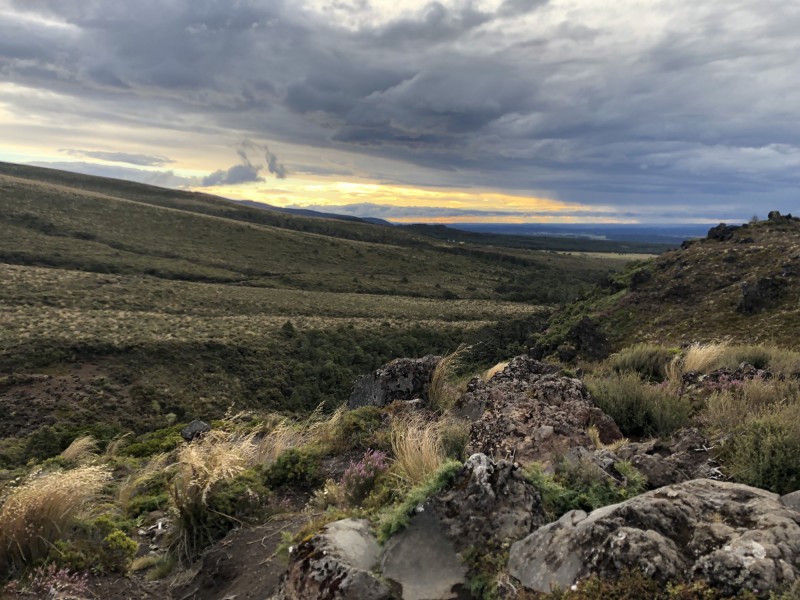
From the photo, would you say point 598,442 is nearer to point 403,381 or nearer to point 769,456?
point 769,456

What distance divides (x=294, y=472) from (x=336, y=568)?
12.7ft

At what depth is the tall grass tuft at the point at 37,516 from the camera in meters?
4.39

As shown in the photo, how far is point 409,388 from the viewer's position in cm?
1094

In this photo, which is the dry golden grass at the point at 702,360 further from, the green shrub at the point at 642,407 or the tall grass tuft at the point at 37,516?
the tall grass tuft at the point at 37,516

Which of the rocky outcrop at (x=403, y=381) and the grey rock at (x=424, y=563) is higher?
the grey rock at (x=424, y=563)

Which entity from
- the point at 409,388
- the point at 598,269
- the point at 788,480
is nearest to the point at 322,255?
the point at 598,269

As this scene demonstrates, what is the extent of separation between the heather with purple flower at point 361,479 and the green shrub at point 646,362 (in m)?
7.05

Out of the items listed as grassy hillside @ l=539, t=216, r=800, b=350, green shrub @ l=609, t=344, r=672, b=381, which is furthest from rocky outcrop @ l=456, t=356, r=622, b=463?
grassy hillside @ l=539, t=216, r=800, b=350

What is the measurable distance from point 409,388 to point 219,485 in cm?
589

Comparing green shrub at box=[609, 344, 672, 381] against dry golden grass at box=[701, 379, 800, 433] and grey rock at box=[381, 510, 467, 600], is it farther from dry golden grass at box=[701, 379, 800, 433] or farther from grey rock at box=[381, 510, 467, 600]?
grey rock at box=[381, 510, 467, 600]

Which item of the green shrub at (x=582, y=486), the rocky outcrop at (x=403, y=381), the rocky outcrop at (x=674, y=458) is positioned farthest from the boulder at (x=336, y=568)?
the rocky outcrop at (x=403, y=381)

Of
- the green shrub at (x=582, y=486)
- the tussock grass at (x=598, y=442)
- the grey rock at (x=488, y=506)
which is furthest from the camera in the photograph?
the tussock grass at (x=598, y=442)

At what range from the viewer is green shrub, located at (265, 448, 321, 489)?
7043mm

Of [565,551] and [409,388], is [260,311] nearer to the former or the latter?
[409,388]
